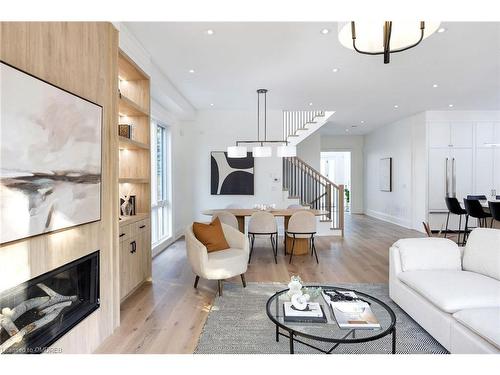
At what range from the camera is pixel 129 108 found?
3.35 m

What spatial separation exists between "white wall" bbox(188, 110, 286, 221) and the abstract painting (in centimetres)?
399

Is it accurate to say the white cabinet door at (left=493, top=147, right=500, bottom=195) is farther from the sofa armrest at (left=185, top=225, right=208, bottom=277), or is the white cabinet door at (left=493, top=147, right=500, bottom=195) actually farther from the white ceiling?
the sofa armrest at (left=185, top=225, right=208, bottom=277)

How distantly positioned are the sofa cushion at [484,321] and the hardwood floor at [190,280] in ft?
5.63

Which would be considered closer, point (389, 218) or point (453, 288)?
point (453, 288)

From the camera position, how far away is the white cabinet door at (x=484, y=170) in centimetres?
695

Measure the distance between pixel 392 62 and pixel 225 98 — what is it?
3009 mm

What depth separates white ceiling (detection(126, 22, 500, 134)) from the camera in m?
3.17

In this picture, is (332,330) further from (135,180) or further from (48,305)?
(135,180)

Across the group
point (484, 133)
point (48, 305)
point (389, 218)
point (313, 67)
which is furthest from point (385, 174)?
point (48, 305)

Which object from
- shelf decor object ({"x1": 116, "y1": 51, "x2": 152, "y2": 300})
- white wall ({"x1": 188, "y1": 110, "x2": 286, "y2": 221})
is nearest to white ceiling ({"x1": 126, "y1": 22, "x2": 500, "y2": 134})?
white wall ({"x1": 188, "y1": 110, "x2": 286, "y2": 221})

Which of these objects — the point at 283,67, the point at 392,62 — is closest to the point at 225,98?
the point at 283,67

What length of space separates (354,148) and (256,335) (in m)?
9.47

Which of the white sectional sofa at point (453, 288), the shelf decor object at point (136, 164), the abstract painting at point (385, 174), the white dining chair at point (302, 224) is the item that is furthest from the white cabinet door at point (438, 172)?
the shelf decor object at point (136, 164)

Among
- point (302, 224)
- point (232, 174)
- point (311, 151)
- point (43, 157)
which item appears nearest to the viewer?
point (43, 157)
